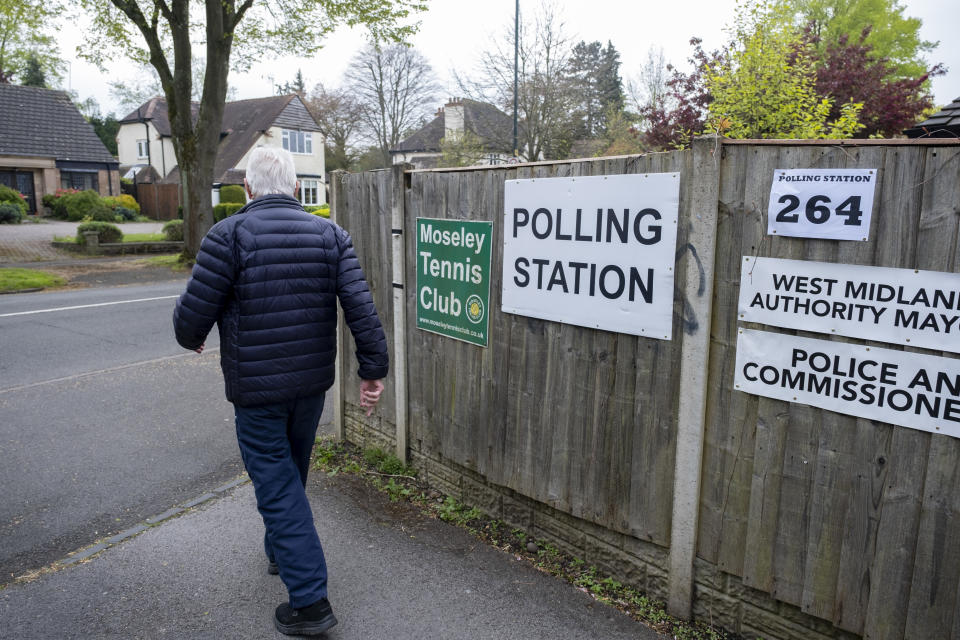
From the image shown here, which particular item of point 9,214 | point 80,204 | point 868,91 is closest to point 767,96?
point 868,91

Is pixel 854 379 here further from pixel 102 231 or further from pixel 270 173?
pixel 102 231

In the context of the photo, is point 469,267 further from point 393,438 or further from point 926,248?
point 926,248

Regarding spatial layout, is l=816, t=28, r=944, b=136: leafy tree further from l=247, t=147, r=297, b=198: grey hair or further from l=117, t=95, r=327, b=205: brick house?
l=117, t=95, r=327, b=205: brick house

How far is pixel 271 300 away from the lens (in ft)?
9.74

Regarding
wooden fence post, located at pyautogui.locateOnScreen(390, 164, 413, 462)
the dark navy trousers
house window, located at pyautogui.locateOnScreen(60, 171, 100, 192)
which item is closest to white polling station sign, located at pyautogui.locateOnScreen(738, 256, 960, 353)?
the dark navy trousers

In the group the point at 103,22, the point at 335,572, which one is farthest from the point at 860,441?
the point at 103,22

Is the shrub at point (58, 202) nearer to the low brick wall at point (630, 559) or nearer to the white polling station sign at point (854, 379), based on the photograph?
the low brick wall at point (630, 559)

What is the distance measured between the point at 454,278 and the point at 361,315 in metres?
0.98

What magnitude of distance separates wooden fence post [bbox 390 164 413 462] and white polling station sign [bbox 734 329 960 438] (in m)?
2.38

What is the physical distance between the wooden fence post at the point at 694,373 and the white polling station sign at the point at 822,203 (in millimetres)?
257

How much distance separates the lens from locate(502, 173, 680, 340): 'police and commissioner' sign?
2908 mm

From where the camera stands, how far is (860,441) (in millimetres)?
2432

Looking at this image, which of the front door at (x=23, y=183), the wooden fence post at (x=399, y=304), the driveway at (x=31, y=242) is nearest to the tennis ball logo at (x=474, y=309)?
the wooden fence post at (x=399, y=304)

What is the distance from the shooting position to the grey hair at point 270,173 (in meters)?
3.11
